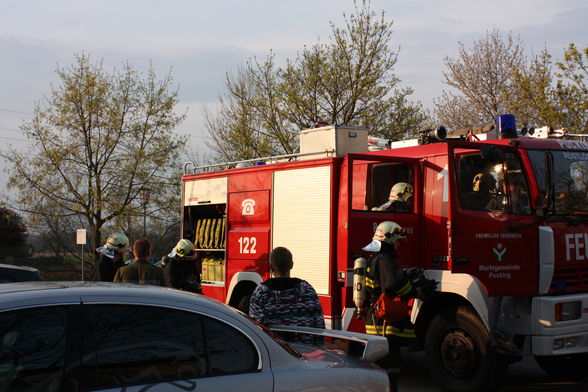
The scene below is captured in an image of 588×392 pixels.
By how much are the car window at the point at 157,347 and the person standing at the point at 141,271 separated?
3.46 meters

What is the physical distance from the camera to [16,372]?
3068mm

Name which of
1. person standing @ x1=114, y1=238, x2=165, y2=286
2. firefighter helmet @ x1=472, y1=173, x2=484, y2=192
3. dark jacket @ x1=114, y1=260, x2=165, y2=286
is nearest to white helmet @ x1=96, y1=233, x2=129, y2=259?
person standing @ x1=114, y1=238, x2=165, y2=286

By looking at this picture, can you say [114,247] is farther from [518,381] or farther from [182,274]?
[518,381]

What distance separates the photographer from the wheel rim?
746 centimetres

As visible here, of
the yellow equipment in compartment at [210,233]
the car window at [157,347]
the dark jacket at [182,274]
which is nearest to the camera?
the car window at [157,347]

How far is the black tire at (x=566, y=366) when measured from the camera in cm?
849

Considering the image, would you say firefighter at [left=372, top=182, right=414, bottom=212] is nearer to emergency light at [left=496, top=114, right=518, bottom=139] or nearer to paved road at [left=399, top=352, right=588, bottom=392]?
emergency light at [left=496, top=114, right=518, bottom=139]

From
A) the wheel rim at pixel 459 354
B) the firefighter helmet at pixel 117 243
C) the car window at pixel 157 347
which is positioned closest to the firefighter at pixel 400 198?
the wheel rim at pixel 459 354

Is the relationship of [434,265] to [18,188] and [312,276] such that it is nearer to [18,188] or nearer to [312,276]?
[312,276]

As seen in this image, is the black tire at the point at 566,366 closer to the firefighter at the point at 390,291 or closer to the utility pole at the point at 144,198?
the firefighter at the point at 390,291

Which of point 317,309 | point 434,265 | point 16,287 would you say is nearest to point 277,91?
point 434,265

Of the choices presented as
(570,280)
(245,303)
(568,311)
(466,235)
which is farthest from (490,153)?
(245,303)

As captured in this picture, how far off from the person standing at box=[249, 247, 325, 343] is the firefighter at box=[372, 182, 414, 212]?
308cm

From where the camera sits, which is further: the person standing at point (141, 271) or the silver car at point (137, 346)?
the person standing at point (141, 271)
